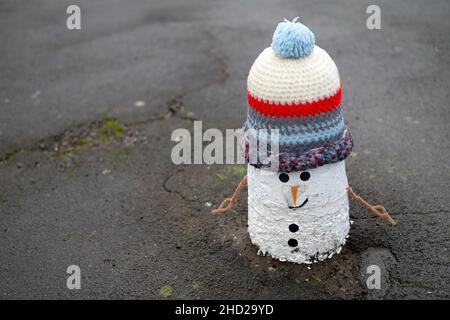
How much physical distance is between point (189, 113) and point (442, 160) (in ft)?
9.59

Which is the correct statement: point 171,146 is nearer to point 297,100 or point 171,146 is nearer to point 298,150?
point 298,150

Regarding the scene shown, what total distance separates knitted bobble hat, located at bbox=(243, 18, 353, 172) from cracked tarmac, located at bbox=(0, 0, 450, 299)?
0.99 metres

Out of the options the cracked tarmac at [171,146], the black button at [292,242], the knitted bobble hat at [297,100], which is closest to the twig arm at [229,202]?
the cracked tarmac at [171,146]

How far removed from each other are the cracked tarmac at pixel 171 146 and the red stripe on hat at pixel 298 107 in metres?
1.28

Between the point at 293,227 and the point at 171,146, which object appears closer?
the point at 293,227

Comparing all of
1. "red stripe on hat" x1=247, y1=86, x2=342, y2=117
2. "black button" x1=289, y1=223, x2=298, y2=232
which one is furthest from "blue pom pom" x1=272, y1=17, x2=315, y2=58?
"black button" x1=289, y1=223, x2=298, y2=232

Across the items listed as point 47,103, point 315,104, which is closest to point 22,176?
point 47,103

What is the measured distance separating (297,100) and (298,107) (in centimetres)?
5

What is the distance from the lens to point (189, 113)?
6.76 metres

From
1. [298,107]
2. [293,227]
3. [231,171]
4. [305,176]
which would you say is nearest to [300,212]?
[293,227]

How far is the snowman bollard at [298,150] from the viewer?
3775mm

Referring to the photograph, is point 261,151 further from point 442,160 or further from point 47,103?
point 47,103

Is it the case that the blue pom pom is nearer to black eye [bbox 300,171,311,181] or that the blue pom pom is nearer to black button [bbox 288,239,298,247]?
black eye [bbox 300,171,311,181]

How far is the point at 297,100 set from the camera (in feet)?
12.3
